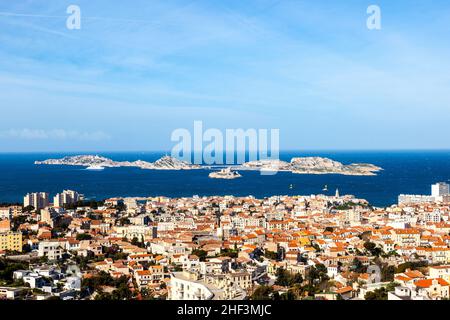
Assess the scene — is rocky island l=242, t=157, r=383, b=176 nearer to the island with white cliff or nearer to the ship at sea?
the island with white cliff

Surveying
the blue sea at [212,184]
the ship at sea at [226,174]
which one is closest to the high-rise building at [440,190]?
the blue sea at [212,184]

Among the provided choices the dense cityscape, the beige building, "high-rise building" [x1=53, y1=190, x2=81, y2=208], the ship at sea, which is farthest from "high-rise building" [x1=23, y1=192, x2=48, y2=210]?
the ship at sea

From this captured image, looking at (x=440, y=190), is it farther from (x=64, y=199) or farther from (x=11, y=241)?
(x=11, y=241)

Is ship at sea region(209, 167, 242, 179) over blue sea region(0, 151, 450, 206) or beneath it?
over

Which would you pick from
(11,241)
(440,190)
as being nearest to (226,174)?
(440,190)

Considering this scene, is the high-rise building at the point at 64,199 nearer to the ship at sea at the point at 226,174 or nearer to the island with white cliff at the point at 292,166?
the ship at sea at the point at 226,174

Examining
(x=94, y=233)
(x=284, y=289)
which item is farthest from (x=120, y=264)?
(x=94, y=233)
